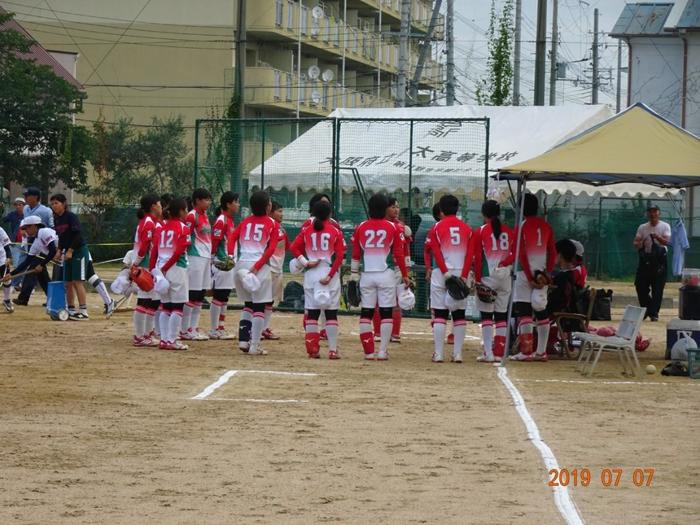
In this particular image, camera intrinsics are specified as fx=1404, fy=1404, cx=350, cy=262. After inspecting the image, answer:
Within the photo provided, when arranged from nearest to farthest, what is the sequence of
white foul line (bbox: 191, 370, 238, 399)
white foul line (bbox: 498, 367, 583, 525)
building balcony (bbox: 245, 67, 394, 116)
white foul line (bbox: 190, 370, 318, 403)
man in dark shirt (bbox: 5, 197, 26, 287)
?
white foul line (bbox: 498, 367, 583, 525), white foul line (bbox: 190, 370, 318, 403), white foul line (bbox: 191, 370, 238, 399), man in dark shirt (bbox: 5, 197, 26, 287), building balcony (bbox: 245, 67, 394, 116)

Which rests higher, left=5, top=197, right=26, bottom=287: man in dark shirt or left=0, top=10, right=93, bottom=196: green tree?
left=0, top=10, right=93, bottom=196: green tree

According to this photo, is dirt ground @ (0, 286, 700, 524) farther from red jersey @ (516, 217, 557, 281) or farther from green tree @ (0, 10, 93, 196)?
green tree @ (0, 10, 93, 196)

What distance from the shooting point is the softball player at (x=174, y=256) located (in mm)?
17434

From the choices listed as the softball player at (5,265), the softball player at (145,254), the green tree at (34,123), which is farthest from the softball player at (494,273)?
the green tree at (34,123)

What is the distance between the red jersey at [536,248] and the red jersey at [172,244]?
166 inches

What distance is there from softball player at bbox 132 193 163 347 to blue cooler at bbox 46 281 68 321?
377cm

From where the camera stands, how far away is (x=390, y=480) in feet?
30.5

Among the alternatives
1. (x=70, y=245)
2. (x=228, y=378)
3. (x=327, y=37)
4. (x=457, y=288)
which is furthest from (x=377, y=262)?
(x=327, y=37)

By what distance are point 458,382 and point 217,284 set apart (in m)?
5.04

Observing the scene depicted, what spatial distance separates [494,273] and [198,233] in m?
4.02

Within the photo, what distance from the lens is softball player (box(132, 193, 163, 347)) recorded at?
1781cm

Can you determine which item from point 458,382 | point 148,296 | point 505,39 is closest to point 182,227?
point 148,296

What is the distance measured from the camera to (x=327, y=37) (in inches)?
2542
